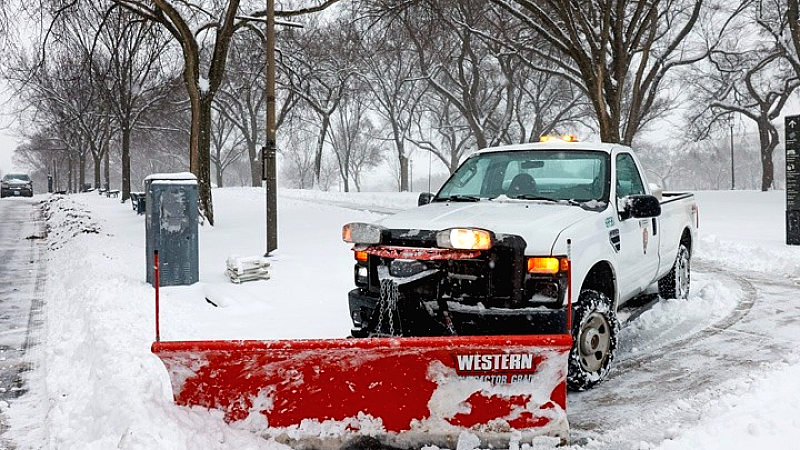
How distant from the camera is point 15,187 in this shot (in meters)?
42.7

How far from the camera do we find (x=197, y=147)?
54.0 feet

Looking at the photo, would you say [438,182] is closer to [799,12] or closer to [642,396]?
[799,12]

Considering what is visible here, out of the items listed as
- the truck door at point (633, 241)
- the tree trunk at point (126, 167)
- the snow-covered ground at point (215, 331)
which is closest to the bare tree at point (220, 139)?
the tree trunk at point (126, 167)

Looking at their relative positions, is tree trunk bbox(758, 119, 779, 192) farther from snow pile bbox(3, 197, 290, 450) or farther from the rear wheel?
snow pile bbox(3, 197, 290, 450)

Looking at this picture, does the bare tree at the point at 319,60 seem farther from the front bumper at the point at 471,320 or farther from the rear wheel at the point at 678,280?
the front bumper at the point at 471,320

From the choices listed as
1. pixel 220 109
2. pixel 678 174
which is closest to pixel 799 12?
pixel 220 109

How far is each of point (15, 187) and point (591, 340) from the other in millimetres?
45521

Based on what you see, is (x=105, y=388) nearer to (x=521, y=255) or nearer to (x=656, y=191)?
(x=521, y=255)

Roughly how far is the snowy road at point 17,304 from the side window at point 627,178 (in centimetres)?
473

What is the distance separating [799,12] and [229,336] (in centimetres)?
2221

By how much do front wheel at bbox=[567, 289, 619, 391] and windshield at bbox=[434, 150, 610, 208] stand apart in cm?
81

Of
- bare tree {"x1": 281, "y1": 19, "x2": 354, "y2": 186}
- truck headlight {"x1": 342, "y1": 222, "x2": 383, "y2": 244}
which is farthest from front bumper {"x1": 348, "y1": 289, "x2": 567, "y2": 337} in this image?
bare tree {"x1": 281, "y1": 19, "x2": 354, "y2": 186}

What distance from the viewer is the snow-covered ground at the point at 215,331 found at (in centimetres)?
383

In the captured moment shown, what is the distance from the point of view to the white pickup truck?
4.30 meters
